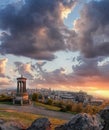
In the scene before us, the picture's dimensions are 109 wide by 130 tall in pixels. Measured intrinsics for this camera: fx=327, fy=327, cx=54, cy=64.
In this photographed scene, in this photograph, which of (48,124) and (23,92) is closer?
(48,124)

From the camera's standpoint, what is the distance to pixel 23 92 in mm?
51250

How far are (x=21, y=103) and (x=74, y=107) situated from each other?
872 cm

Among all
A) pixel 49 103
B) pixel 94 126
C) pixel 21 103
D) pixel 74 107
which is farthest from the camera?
pixel 49 103

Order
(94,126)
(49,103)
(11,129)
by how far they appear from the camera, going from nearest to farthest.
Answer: (94,126)
(11,129)
(49,103)

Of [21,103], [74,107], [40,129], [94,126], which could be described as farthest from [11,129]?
[21,103]

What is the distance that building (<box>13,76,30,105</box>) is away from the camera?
4825cm

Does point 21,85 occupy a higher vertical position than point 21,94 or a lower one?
higher

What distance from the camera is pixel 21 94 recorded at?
5019 cm

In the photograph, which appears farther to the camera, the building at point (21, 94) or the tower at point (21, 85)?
the tower at point (21, 85)

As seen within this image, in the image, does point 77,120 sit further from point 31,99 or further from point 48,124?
point 31,99

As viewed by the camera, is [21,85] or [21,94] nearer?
[21,94]

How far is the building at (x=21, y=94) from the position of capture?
48.2 meters

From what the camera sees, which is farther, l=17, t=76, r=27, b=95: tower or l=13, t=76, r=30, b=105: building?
l=17, t=76, r=27, b=95: tower

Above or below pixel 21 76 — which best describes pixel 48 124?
below
